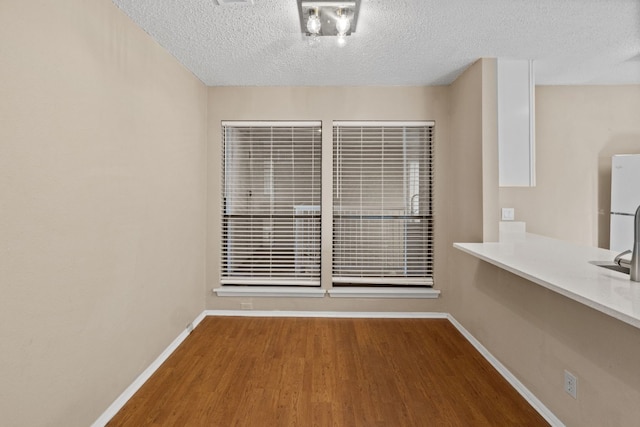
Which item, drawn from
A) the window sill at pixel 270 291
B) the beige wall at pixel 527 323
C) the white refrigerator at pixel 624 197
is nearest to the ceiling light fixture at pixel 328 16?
the beige wall at pixel 527 323

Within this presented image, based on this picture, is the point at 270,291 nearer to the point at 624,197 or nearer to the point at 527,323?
the point at 527,323

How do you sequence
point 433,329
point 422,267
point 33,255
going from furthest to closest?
point 422,267 < point 433,329 < point 33,255

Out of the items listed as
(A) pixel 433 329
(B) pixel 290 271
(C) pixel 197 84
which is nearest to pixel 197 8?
(C) pixel 197 84

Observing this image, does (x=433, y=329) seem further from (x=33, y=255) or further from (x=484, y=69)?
(x=33, y=255)

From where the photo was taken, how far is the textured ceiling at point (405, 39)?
6.75ft

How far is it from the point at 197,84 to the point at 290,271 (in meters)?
2.27

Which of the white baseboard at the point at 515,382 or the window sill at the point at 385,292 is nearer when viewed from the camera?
the white baseboard at the point at 515,382

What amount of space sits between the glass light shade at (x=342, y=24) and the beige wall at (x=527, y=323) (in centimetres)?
140

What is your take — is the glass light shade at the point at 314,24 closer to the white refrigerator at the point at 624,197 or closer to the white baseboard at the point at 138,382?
the white baseboard at the point at 138,382

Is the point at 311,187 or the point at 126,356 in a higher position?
the point at 311,187

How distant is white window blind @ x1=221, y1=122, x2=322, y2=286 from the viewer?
364 cm

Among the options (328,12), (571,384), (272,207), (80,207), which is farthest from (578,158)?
(80,207)

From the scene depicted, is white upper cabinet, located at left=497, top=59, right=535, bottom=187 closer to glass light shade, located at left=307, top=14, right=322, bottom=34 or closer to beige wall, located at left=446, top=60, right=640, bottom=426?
beige wall, located at left=446, top=60, right=640, bottom=426

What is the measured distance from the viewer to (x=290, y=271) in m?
3.66
